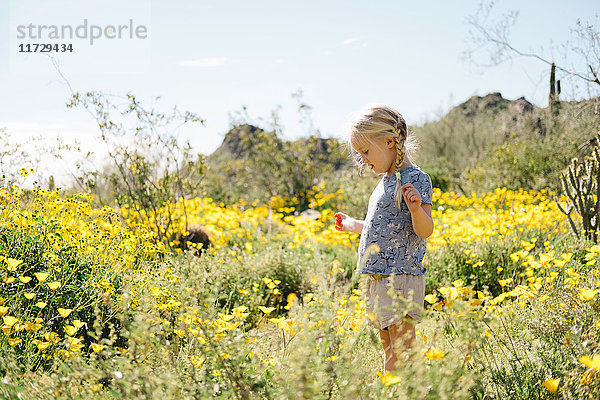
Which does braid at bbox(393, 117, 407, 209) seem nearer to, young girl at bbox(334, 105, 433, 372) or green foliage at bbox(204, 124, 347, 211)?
young girl at bbox(334, 105, 433, 372)

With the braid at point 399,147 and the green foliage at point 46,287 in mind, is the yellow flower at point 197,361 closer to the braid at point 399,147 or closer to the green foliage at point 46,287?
the green foliage at point 46,287

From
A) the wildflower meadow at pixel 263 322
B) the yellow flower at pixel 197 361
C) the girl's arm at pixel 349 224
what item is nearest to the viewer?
A: the wildflower meadow at pixel 263 322

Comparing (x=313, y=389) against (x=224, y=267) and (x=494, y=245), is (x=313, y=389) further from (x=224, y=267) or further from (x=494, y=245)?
(x=494, y=245)

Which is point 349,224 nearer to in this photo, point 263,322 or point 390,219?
point 390,219

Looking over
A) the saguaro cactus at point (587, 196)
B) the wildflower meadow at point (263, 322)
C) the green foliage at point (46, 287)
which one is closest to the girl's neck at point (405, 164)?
the wildflower meadow at point (263, 322)

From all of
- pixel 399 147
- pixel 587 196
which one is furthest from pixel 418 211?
pixel 587 196

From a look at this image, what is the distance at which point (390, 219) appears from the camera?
97.9 inches

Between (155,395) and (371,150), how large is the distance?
1492 millimetres

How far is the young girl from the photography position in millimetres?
2396

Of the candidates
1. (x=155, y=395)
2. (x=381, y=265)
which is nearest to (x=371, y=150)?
(x=381, y=265)

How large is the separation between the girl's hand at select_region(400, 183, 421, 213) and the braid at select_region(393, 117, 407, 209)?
135mm

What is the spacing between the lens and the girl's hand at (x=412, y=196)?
2.19 m

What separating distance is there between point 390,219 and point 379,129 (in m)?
0.46

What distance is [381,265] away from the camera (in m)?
2.47
